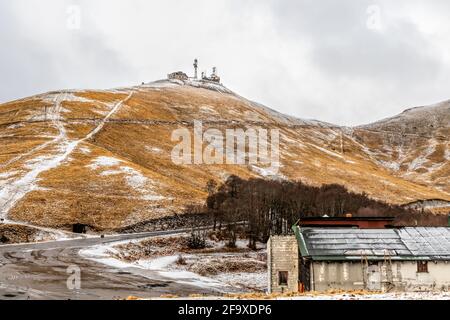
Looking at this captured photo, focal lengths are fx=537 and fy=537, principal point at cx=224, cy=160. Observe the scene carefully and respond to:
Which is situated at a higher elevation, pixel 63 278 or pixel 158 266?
pixel 63 278

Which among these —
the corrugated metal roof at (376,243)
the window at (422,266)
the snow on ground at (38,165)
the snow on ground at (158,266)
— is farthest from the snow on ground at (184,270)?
the snow on ground at (38,165)

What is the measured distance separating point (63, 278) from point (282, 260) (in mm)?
16626

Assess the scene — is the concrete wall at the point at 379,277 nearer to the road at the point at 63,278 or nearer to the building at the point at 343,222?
the building at the point at 343,222

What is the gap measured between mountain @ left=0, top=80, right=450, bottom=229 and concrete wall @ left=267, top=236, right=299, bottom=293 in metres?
41.5

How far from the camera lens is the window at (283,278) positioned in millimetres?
40938

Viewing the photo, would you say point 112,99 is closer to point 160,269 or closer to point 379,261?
point 160,269

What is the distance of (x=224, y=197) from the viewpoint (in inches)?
3337

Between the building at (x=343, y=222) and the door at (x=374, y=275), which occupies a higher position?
the building at (x=343, y=222)

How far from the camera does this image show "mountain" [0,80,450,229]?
84062 millimetres

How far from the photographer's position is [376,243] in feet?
114

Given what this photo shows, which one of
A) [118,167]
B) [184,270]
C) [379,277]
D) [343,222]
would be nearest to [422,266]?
[379,277]

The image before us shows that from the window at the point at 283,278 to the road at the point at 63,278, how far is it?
19.7 ft

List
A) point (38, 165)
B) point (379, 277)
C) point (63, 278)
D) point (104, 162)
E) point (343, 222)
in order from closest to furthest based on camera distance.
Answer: point (379, 277) → point (63, 278) → point (343, 222) → point (38, 165) → point (104, 162)

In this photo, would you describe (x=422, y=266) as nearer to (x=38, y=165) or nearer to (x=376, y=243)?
(x=376, y=243)
